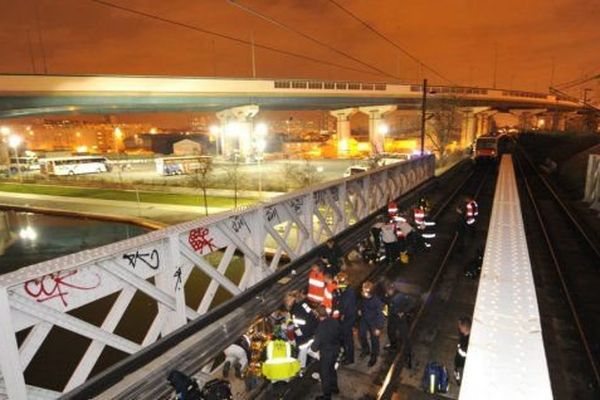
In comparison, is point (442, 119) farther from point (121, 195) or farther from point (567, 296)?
point (567, 296)

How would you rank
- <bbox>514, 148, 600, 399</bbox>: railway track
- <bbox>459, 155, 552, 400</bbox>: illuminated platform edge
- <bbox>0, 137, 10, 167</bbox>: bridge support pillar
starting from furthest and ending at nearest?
1. <bbox>0, 137, 10, 167</bbox>: bridge support pillar
2. <bbox>514, 148, 600, 399</bbox>: railway track
3. <bbox>459, 155, 552, 400</bbox>: illuminated platform edge

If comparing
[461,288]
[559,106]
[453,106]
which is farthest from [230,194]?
[559,106]

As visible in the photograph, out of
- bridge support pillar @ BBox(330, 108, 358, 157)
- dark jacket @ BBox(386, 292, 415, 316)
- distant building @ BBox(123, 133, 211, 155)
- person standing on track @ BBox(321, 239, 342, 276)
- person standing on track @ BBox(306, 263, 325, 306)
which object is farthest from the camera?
distant building @ BBox(123, 133, 211, 155)

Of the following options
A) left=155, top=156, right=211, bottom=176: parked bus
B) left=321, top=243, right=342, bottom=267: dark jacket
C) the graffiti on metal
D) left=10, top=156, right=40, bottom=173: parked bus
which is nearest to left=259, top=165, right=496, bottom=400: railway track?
left=321, top=243, right=342, bottom=267: dark jacket

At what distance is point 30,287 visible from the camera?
3643 mm

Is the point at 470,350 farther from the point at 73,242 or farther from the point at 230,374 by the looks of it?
the point at 73,242

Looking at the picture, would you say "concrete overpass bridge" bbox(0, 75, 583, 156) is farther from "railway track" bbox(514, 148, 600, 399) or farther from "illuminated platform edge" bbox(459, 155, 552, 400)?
"illuminated platform edge" bbox(459, 155, 552, 400)

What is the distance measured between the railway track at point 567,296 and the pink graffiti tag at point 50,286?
7053 mm

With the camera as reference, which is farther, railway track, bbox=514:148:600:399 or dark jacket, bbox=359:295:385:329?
dark jacket, bbox=359:295:385:329

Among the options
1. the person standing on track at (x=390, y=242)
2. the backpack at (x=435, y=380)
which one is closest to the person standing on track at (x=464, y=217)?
the person standing on track at (x=390, y=242)

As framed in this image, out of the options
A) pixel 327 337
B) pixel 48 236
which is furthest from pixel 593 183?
pixel 48 236

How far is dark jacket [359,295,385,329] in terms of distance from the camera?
680 centimetres

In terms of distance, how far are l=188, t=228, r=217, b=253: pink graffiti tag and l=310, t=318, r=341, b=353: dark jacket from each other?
209cm

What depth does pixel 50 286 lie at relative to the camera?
3809mm
